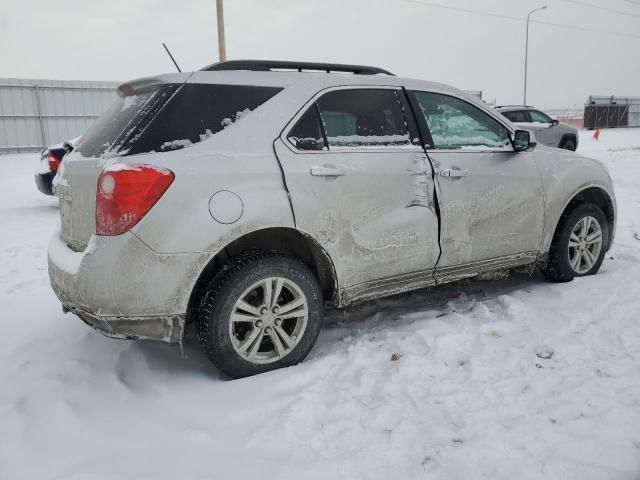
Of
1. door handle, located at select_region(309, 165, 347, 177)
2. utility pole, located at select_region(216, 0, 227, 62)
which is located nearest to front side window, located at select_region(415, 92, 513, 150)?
door handle, located at select_region(309, 165, 347, 177)

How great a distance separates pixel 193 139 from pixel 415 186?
1.37m

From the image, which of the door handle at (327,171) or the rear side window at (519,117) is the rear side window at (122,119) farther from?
the rear side window at (519,117)

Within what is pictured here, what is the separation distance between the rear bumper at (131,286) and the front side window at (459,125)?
5.88 ft

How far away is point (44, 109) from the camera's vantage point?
20.2 metres

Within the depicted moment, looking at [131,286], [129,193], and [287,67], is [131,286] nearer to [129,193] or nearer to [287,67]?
[129,193]

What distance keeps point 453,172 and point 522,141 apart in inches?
28.0

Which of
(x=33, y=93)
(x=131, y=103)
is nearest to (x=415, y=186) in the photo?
(x=131, y=103)

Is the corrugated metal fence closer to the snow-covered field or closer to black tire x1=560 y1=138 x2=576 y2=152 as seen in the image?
black tire x1=560 y1=138 x2=576 y2=152

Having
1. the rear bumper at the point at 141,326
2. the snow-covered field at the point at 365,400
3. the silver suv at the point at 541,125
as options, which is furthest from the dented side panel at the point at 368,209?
the silver suv at the point at 541,125

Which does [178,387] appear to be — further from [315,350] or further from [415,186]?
[415,186]

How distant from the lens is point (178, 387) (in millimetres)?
2822

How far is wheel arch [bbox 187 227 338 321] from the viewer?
2.82m

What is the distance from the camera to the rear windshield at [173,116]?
2.63m

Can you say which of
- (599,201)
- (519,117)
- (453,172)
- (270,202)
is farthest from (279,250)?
(519,117)
